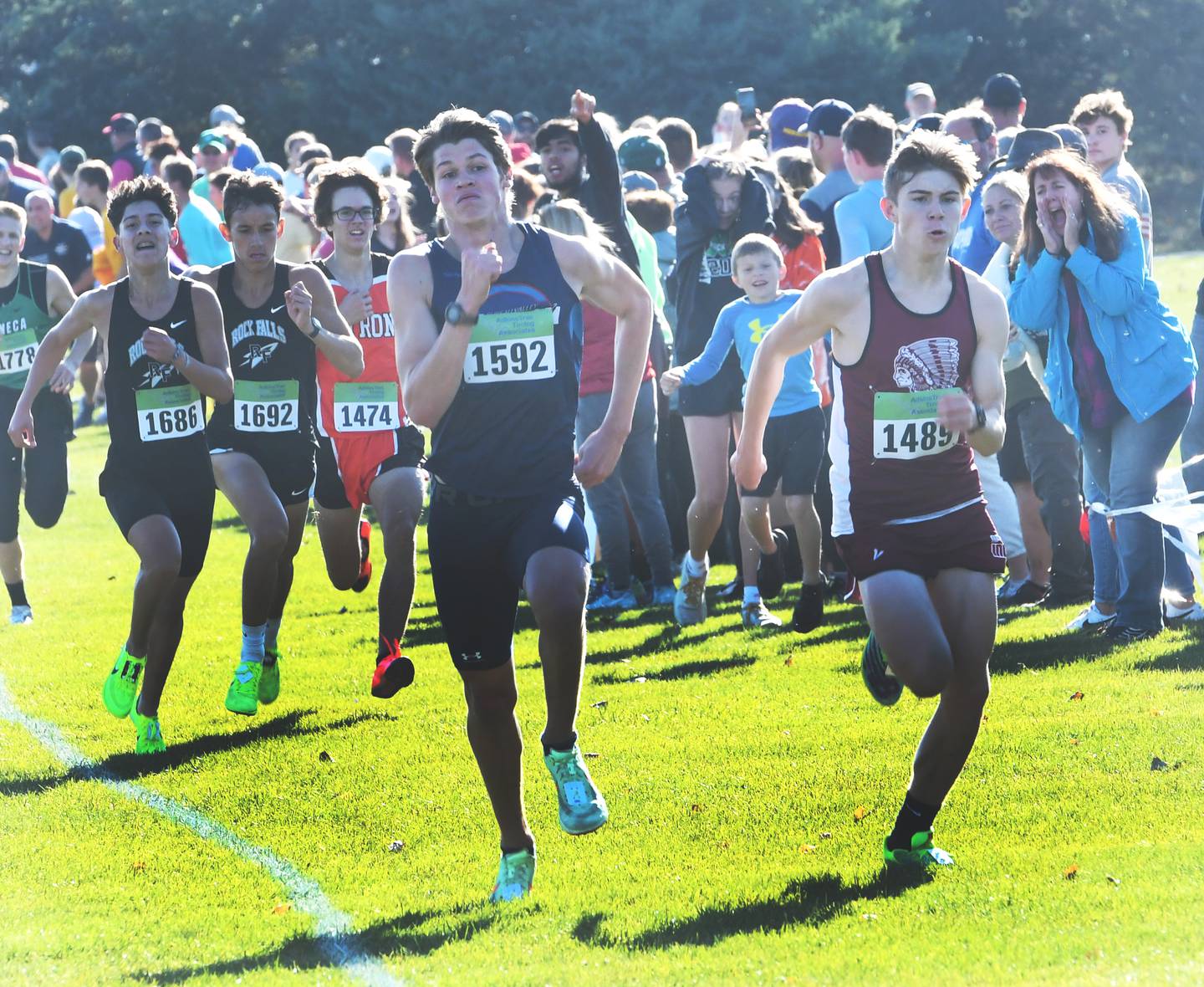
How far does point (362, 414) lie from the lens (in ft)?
28.5

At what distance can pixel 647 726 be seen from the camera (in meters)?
7.85

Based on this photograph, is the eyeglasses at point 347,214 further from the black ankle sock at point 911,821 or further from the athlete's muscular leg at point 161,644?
the black ankle sock at point 911,821

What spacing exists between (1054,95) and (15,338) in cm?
4162

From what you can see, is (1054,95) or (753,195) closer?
(753,195)

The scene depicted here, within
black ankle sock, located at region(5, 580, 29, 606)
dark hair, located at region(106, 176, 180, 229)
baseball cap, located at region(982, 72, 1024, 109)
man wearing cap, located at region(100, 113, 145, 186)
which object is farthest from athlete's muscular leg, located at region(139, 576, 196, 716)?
man wearing cap, located at region(100, 113, 145, 186)

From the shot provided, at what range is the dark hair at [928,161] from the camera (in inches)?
221

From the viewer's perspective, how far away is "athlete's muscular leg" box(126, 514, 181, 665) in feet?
25.0

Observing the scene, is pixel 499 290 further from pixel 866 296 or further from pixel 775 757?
pixel 775 757

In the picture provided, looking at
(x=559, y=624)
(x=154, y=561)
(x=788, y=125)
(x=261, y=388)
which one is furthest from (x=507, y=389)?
(x=788, y=125)

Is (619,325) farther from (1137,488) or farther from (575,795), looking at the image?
(1137,488)

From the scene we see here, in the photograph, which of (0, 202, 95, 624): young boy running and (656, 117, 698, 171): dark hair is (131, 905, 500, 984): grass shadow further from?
(656, 117, 698, 171): dark hair

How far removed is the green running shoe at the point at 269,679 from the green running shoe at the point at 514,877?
3535 mm

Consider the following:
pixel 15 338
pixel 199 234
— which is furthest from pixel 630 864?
pixel 199 234

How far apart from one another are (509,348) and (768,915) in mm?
1827
